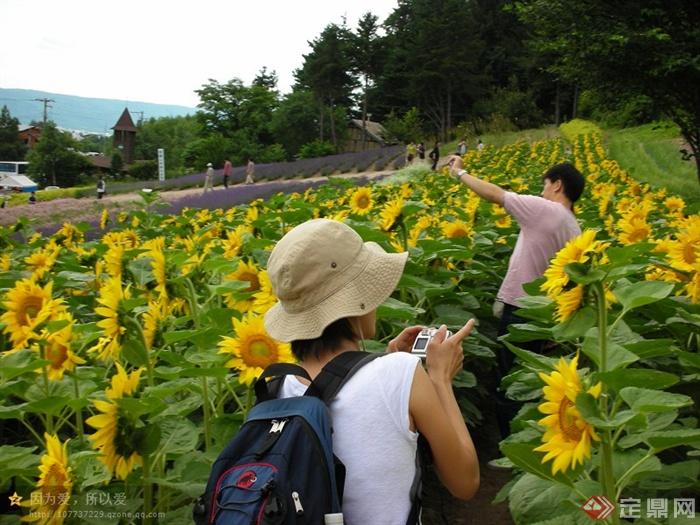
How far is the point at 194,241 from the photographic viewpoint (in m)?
4.00

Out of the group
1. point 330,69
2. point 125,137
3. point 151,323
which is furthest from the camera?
point 125,137

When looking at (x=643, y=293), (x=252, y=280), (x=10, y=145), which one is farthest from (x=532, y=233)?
(x=10, y=145)

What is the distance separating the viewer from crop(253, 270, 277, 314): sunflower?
88.4 inches

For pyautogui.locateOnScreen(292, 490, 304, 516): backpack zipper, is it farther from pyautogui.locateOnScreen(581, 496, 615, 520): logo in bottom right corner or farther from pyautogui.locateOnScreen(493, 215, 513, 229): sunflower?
pyautogui.locateOnScreen(493, 215, 513, 229): sunflower

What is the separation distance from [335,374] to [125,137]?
8142 centimetres

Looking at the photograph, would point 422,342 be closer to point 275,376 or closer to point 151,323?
point 275,376

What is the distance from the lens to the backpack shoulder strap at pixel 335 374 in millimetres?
1390

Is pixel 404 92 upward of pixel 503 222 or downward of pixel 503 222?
upward

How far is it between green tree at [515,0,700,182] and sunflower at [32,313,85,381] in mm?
6482

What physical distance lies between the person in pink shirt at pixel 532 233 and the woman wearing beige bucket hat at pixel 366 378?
1.73 meters

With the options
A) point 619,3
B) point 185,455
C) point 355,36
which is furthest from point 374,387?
point 355,36

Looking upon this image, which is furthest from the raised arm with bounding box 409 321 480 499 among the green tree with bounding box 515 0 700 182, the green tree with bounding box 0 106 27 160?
the green tree with bounding box 0 106 27 160

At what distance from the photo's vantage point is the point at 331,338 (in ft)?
4.99

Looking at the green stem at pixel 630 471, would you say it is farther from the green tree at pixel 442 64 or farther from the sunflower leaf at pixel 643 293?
the green tree at pixel 442 64
